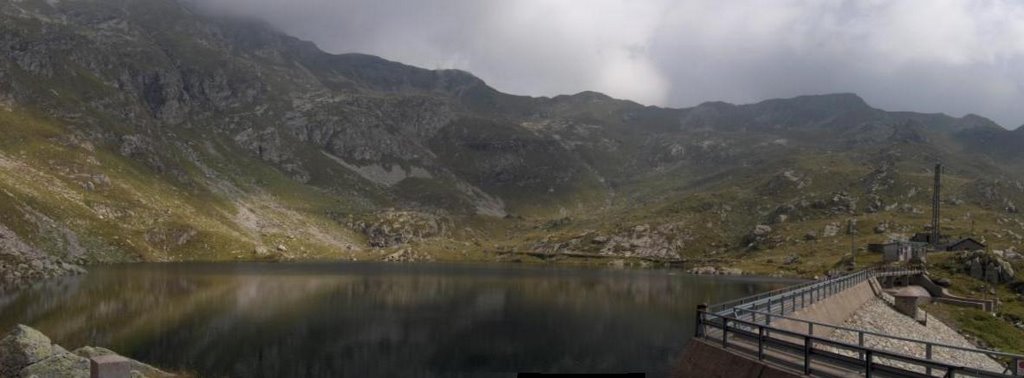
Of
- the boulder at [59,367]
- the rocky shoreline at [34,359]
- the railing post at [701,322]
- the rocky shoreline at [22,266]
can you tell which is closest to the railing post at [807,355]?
the railing post at [701,322]

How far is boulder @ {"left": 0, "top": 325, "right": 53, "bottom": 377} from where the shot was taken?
89.9 feet

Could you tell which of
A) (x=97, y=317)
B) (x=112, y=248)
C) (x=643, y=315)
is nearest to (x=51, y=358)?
(x=97, y=317)

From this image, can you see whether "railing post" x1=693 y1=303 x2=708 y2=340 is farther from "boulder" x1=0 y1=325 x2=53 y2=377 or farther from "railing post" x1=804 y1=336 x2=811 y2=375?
"boulder" x1=0 y1=325 x2=53 y2=377

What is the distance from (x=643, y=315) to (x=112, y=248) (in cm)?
17398

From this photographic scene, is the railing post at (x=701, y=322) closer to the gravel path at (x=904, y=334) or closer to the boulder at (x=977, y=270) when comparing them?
the gravel path at (x=904, y=334)

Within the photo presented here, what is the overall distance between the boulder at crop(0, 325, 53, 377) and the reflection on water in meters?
18.6

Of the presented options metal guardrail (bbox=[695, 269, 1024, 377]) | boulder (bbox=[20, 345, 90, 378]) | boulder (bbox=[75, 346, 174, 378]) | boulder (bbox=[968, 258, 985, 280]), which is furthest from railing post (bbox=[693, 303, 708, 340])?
boulder (bbox=[968, 258, 985, 280])

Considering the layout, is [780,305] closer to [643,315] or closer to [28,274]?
[643,315]

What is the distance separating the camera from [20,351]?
91.2 ft

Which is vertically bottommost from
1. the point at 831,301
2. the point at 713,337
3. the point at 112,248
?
the point at 112,248

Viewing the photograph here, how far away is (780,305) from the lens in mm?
41188

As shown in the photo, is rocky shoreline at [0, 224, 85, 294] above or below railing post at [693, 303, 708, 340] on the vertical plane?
below

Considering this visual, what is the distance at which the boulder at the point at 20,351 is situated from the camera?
89.9 ft

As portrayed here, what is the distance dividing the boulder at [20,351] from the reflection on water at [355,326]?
61.1ft
